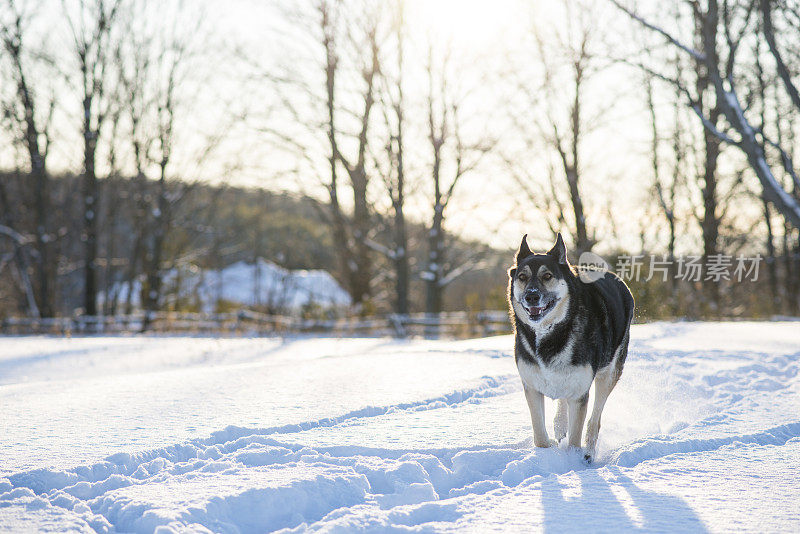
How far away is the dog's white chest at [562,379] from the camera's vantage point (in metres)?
4.41

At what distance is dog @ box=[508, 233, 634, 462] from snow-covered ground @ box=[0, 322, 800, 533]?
0.30 m

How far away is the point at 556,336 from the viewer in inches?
176

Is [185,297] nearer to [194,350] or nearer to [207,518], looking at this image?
[194,350]

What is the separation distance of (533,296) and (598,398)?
125 centimetres

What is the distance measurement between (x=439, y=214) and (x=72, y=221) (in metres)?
17.7

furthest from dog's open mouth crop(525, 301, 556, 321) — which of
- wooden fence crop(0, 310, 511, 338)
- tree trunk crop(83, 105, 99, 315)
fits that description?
tree trunk crop(83, 105, 99, 315)

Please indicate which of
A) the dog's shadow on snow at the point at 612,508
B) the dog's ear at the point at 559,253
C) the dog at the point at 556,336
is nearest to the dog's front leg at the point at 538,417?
the dog at the point at 556,336

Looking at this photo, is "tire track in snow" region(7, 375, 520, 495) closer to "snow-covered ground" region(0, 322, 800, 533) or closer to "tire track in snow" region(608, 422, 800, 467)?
"snow-covered ground" region(0, 322, 800, 533)

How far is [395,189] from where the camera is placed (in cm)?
1986

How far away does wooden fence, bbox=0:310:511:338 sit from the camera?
1811 cm

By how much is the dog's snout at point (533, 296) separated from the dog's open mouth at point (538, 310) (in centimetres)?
7

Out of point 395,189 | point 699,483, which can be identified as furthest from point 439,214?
point 699,483

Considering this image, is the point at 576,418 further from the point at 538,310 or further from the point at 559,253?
the point at 559,253

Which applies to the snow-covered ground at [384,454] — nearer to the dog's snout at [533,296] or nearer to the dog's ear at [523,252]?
the dog's snout at [533,296]
